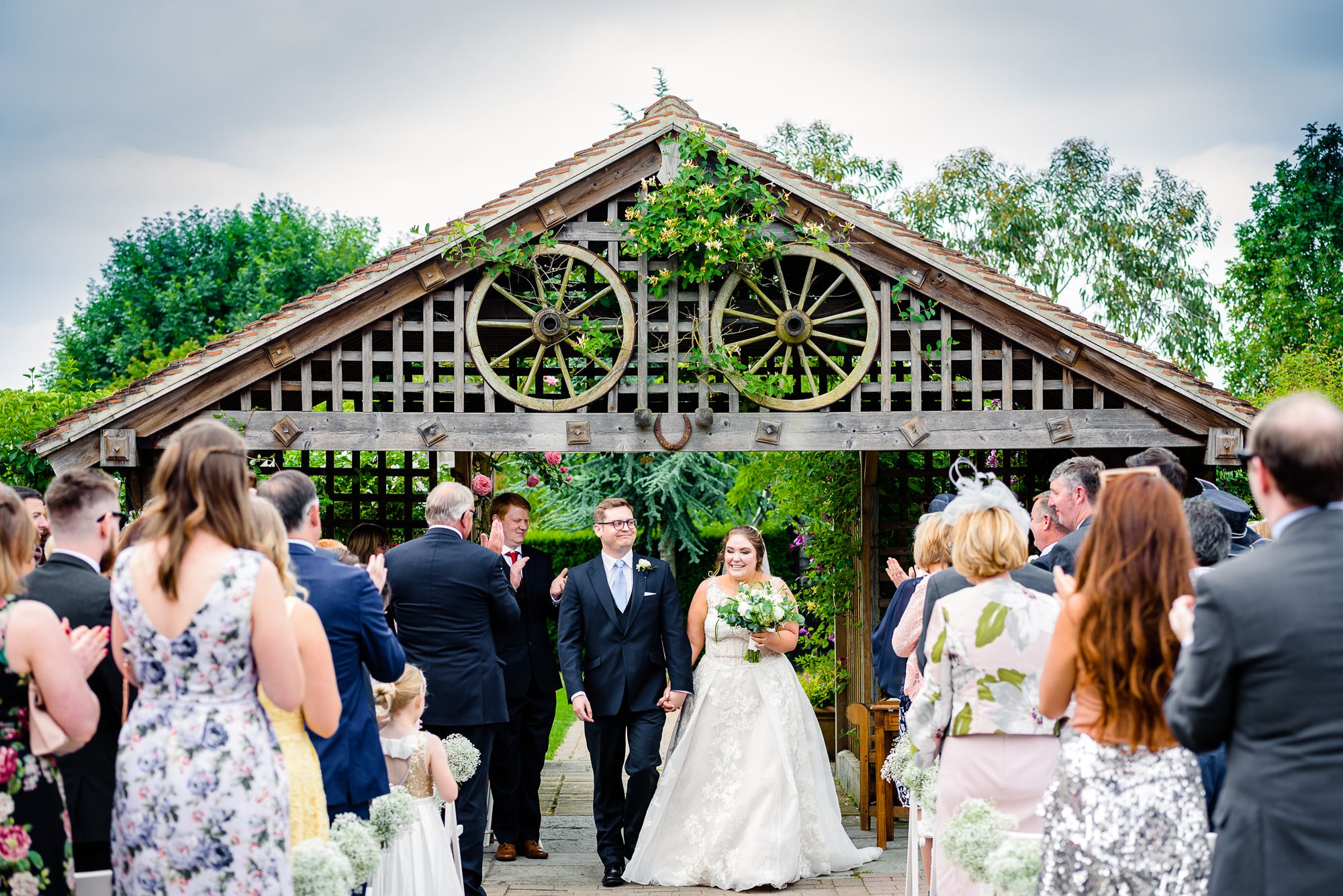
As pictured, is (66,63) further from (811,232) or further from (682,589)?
(811,232)

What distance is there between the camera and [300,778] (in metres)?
3.57

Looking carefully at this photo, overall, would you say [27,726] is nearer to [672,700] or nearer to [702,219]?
[672,700]

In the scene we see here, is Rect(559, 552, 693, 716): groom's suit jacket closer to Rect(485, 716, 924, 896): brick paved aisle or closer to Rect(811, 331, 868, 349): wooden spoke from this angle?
Rect(485, 716, 924, 896): brick paved aisle

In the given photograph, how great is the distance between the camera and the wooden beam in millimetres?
7641

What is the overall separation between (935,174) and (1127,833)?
2040cm

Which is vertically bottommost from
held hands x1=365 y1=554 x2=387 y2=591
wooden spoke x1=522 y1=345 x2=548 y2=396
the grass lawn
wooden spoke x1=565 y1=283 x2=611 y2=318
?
the grass lawn

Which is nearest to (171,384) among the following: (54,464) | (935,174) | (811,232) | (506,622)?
(54,464)

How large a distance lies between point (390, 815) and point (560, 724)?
10548 mm

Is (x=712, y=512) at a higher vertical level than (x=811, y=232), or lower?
lower

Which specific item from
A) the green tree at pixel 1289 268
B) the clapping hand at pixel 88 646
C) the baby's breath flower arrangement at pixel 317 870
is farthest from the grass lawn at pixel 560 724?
Answer: the green tree at pixel 1289 268

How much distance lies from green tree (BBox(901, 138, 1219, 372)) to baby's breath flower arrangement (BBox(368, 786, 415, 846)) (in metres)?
19.0

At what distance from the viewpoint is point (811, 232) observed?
7609mm

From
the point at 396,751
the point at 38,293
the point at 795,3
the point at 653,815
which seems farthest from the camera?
the point at 38,293

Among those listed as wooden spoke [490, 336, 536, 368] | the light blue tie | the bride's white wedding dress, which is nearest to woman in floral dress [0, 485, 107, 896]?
the light blue tie
